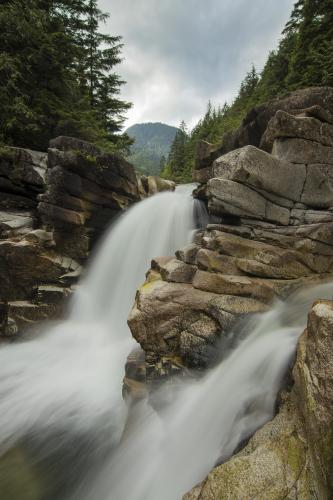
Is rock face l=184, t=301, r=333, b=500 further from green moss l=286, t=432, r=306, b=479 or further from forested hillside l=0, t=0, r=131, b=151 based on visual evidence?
forested hillside l=0, t=0, r=131, b=151

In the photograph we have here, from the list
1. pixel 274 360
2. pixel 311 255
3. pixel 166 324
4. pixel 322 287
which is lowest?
pixel 166 324

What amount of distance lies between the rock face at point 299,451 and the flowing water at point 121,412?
0.78m

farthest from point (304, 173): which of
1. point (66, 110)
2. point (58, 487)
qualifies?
point (66, 110)

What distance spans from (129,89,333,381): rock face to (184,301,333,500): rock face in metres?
2.61

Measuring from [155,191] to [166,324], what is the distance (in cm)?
1316

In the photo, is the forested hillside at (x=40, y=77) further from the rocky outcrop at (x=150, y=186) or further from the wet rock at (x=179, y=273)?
the wet rock at (x=179, y=273)

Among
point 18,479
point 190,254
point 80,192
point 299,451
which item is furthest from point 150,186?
point 299,451

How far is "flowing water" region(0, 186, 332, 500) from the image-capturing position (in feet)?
14.5

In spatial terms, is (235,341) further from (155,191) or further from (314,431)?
(155,191)

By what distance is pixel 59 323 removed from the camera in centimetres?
1248

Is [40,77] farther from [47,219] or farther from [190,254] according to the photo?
[190,254]

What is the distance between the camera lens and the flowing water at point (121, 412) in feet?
14.5

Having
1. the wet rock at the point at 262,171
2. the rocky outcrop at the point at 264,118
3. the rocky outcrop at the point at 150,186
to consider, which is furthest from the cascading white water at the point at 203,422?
the rocky outcrop at the point at 150,186

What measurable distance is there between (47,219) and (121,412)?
31.9 ft
